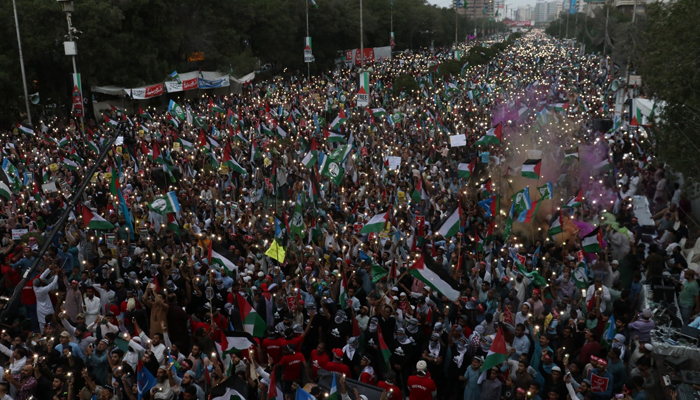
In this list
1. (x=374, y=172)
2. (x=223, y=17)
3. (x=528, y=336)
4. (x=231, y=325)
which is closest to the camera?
(x=528, y=336)

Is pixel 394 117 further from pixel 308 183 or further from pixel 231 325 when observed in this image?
pixel 231 325

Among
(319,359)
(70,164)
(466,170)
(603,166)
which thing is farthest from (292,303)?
(603,166)

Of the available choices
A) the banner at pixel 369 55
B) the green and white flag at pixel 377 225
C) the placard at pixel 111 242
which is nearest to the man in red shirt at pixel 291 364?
the green and white flag at pixel 377 225

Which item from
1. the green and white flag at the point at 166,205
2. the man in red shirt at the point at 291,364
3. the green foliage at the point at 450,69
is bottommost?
the man in red shirt at the point at 291,364

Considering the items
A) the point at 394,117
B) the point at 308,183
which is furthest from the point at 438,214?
the point at 394,117

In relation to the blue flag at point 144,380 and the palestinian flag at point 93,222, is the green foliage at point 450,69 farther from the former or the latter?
the blue flag at point 144,380

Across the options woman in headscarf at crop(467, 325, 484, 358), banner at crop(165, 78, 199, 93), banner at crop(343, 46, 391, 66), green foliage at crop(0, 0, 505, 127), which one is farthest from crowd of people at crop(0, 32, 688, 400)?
banner at crop(343, 46, 391, 66)

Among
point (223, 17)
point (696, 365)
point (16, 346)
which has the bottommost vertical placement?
point (696, 365)
